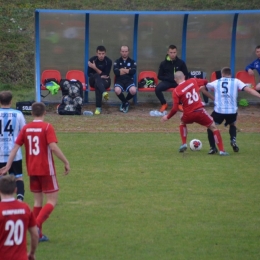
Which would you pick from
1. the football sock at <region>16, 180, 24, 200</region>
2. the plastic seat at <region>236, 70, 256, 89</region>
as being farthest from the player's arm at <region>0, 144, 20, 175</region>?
the plastic seat at <region>236, 70, 256, 89</region>

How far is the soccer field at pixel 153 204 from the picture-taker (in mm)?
7469

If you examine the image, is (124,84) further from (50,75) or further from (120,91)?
(50,75)

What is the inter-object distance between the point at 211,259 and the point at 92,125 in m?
9.55

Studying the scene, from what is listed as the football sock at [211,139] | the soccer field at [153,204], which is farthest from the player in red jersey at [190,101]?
the soccer field at [153,204]

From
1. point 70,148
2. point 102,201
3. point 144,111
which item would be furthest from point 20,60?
point 102,201

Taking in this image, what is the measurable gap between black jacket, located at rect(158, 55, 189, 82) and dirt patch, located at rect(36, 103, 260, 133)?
1024 mm

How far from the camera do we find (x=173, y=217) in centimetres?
874

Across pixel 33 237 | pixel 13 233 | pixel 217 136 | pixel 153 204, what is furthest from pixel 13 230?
pixel 217 136

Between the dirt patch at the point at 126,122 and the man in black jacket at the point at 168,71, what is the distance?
0.62 metres

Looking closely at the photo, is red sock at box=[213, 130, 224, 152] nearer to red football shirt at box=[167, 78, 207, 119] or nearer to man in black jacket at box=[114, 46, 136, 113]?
red football shirt at box=[167, 78, 207, 119]

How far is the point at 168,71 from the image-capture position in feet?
60.1

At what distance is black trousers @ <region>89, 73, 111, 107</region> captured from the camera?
17953mm

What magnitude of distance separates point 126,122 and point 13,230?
1165cm

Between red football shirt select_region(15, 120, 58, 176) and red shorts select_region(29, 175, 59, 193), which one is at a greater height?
red football shirt select_region(15, 120, 58, 176)
